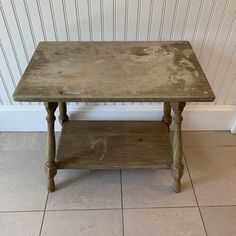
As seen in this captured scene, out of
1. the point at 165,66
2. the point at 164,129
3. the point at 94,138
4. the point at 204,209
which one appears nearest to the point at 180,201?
the point at 204,209

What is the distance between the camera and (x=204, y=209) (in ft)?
3.72

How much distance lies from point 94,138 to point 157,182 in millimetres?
360

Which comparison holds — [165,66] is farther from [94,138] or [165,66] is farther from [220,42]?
[94,138]

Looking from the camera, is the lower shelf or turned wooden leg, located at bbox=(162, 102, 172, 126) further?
turned wooden leg, located at bbox=(162, 102, 172, 126)

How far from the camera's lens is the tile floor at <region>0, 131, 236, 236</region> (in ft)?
3.49

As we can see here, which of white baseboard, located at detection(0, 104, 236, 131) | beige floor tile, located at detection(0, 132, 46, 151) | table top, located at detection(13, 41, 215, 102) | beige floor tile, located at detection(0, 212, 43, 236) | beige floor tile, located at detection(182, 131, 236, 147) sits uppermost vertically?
table top, located at detection(13, 41, 215, 102)

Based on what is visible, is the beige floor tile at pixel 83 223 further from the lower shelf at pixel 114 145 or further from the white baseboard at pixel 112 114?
the white baseboard at pixel 112 114

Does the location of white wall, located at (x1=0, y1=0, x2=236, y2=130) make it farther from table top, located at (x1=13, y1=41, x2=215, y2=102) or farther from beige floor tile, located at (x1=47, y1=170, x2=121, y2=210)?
beige floor tile, located at (x1=47, y1=170, x2=121, y2=210)

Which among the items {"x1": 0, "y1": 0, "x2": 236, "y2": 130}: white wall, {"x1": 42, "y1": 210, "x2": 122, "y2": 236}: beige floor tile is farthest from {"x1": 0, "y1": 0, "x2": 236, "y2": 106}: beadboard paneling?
{"x1": 42, "y1": 210, "x2": 122, "y2": 236}: beige floor tile

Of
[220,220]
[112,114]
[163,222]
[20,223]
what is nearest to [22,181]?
[20,223]

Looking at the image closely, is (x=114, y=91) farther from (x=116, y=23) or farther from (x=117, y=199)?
(x=117, y=199)

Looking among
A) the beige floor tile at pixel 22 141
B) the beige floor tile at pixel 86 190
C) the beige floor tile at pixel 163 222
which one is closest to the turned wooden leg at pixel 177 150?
the beige floor tile at pixel 163 222

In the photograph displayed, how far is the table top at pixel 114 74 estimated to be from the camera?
2.81ft

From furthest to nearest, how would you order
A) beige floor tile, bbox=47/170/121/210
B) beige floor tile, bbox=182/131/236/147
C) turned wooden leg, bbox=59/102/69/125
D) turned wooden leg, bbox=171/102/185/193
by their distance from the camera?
beige floor tile, bbox=182/131/236/147 < turned wooden leg, bbox=59/102/69/125 < beige floor tile, bbox=47/170/121/210 < turned wooden leg, bbox=171/102/185/193
